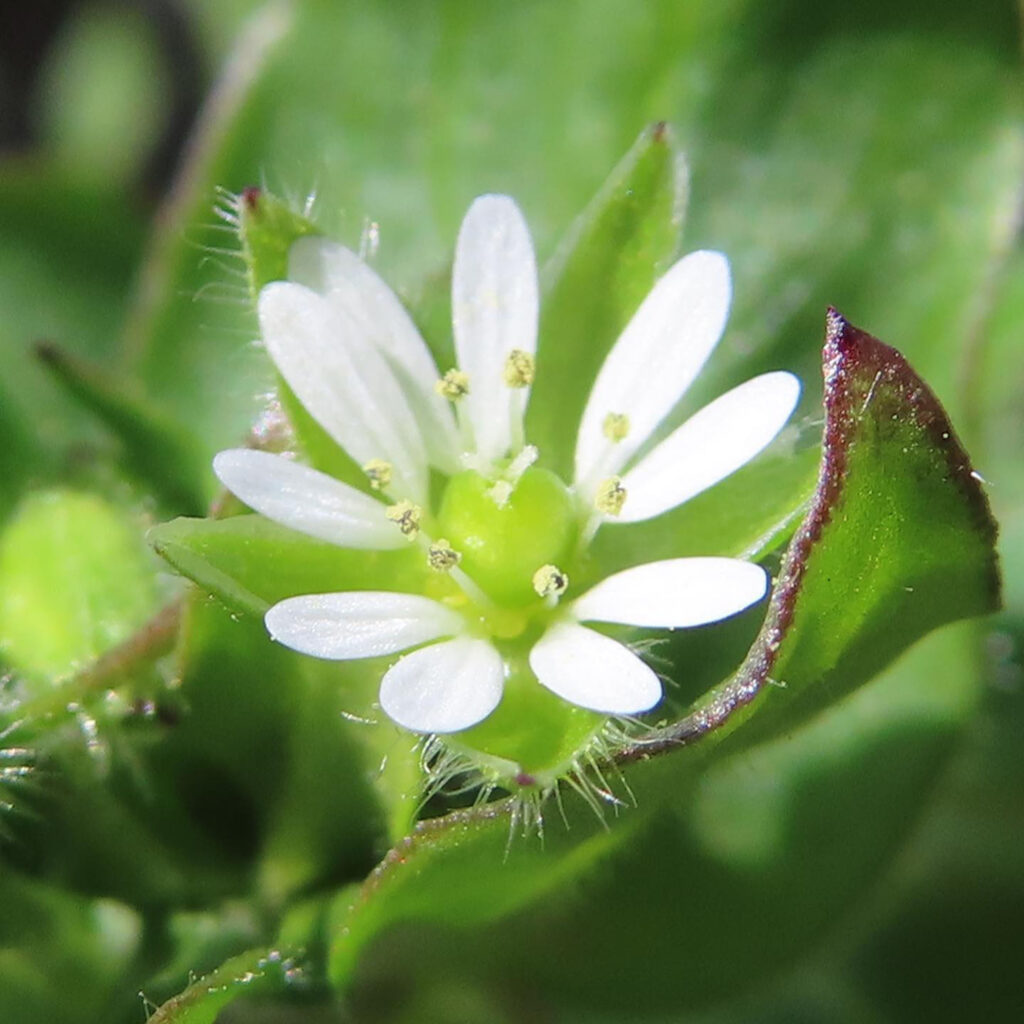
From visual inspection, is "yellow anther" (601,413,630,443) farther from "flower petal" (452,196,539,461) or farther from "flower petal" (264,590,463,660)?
"flower petal" (264,590,463,660)

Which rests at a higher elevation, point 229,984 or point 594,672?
point 594,672

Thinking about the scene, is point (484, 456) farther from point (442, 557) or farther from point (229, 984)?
point (229, 984)

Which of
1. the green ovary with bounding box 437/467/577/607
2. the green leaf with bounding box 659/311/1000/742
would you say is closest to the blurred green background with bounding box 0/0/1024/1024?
the green ovary with bounding box 437/467/577/607

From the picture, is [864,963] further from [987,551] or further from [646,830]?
[987,551]

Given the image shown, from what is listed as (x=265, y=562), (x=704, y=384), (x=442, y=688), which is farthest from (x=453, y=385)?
(x=704, y=384)

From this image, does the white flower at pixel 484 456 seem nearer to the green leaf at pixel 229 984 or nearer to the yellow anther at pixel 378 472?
the yellow anther at pixel 378 472

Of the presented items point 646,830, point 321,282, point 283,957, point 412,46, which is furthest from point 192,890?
point 412,46
